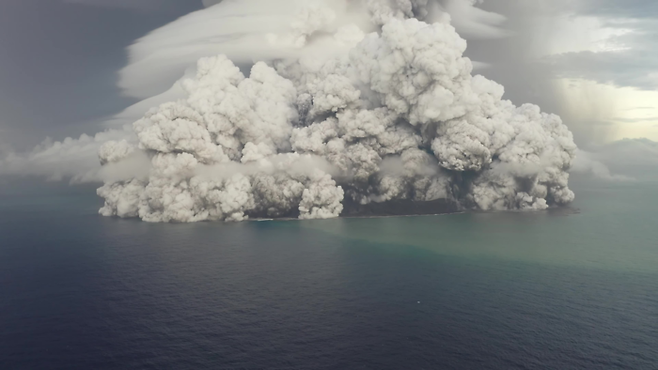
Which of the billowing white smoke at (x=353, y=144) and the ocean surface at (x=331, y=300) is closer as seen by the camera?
the ocean surface at (x=331, y=300)

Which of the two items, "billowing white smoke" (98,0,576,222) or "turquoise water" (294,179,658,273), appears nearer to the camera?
"turquoise water" (294,179,658,273)

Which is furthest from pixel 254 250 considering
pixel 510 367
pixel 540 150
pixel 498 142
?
pixel 540 150

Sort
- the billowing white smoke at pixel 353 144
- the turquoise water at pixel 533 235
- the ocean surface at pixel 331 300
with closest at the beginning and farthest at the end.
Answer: the ocean surface at pixel 331 300 → the turquoise water at pixel 533 235 → the billowing white smoke at pixel 353 144

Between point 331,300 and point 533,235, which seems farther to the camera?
point 533,235

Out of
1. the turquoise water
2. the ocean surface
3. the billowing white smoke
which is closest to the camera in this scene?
the ocean surface

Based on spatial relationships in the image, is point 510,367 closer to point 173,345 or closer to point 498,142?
point 173,345

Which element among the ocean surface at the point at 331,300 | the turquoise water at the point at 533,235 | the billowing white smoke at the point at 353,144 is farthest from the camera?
the billowing white smoke at the point at 353,144
